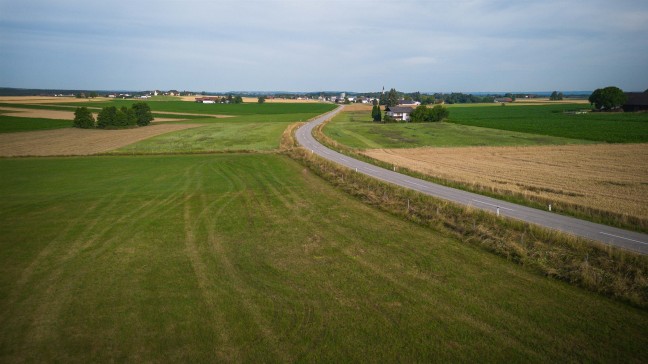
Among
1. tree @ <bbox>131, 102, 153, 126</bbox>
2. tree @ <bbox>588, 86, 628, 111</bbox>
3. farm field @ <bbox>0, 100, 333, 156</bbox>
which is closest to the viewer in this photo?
farm field @ <bbox>0, 100, 333, 156</bbox>

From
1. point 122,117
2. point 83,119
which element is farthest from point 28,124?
point 122,117

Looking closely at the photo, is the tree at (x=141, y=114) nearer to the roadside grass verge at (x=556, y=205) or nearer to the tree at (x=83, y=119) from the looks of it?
the tree at (x=83, y=119)

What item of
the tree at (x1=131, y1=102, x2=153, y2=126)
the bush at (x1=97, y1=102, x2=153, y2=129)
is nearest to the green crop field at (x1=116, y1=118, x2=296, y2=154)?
the bush at (x1=97, y1=102, x2=153, y2=129)

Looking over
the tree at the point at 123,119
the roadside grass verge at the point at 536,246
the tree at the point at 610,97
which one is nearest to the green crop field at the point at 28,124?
the tree at the point at 123,119

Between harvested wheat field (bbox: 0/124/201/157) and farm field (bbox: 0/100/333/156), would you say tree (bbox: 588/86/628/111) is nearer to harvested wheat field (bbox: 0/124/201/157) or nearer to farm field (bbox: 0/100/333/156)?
farm field (bbox: 0/100/333/156)

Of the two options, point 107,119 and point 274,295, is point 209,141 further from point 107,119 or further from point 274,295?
point 274,295

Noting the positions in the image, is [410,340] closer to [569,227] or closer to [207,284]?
[207,284]
